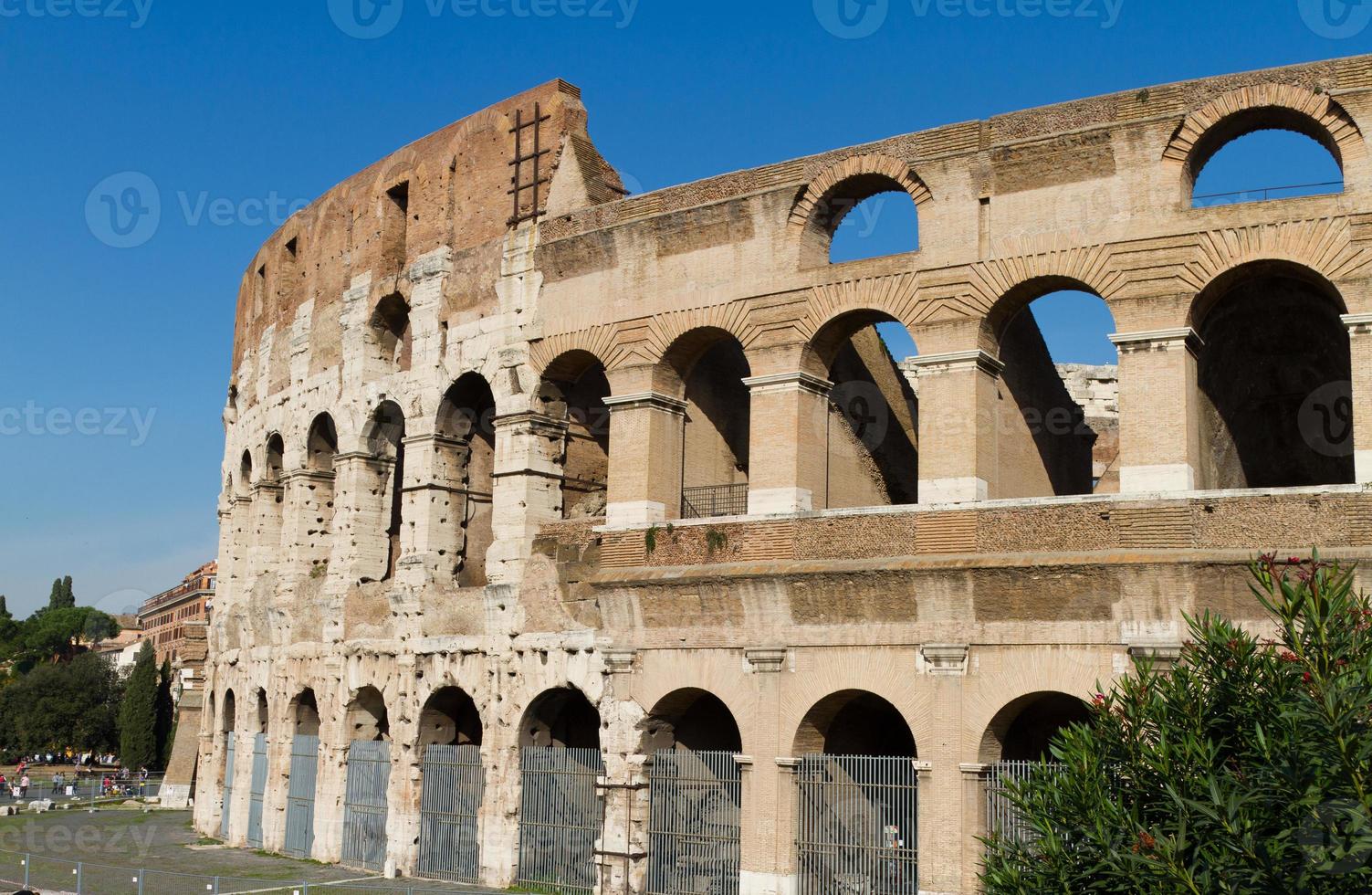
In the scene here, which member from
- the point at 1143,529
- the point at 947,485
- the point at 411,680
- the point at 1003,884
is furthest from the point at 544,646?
the point at 1003,884

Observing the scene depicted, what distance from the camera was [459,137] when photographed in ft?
65.6

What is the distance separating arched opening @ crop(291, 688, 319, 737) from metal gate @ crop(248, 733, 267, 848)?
3.19 ft

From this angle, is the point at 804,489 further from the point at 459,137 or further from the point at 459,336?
the point at 459,137

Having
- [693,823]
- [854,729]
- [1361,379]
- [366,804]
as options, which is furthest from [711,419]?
[1361,379]

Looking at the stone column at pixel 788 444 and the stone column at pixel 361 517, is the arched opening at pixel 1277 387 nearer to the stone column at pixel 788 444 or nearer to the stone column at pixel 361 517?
the stone column at pixel 788 444

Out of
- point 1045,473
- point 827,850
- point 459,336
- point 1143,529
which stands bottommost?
point 827,850

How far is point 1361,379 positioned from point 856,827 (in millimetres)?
6472

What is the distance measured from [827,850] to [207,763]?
13724 mm

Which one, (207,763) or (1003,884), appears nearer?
(1003,884)

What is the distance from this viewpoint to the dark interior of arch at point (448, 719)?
18891 millimetres

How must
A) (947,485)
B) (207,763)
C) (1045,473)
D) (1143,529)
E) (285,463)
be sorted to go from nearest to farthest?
(1143,529)
(947,485)
(1045,473)
(285,463)
(207,763)

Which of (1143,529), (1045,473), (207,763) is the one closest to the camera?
(1143,529)

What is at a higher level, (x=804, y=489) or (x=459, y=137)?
(x=459, y=137)

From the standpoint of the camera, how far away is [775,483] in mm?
15602
